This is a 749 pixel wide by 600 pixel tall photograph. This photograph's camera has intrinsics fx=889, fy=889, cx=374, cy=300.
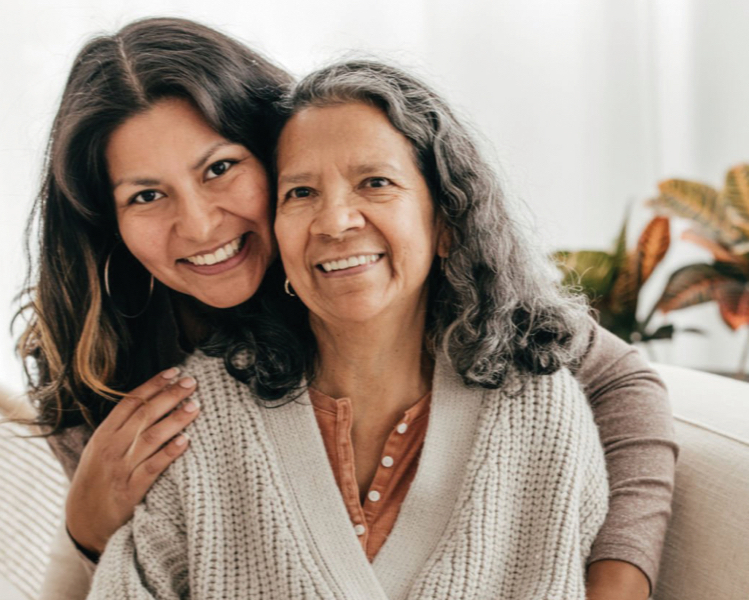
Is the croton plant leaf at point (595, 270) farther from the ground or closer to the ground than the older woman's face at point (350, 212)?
closer to the ground

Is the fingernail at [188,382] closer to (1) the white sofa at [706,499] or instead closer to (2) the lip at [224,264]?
(2) the lip at [224,264]

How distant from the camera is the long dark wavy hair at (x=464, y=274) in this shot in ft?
4.61

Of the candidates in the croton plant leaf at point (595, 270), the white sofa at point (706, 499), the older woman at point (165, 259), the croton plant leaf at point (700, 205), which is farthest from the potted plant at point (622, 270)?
the older woman at point (165, 259)

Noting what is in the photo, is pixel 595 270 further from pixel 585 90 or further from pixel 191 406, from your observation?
pixel 191 406

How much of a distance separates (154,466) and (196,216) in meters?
0.41

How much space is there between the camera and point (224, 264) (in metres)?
1.52

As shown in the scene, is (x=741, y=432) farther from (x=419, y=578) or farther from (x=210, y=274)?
(x=210, y=274)

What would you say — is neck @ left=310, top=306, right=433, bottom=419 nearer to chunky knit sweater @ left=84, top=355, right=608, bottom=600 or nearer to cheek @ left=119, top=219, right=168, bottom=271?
chunky knit sweater @ left=84, top=355, right=608, bottom=600

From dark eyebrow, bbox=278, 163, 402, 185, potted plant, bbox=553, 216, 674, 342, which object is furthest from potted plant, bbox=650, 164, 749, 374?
dark eyebrow, bbox=278, 163, 402, 185

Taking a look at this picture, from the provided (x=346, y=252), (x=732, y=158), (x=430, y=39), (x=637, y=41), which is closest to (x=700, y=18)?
(x=637, y=41)

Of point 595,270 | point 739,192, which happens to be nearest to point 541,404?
point 595,270

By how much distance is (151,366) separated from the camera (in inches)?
65.7

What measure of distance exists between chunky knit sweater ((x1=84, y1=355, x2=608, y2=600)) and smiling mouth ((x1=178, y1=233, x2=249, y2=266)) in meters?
0.20

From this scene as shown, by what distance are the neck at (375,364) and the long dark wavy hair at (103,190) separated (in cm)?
30
